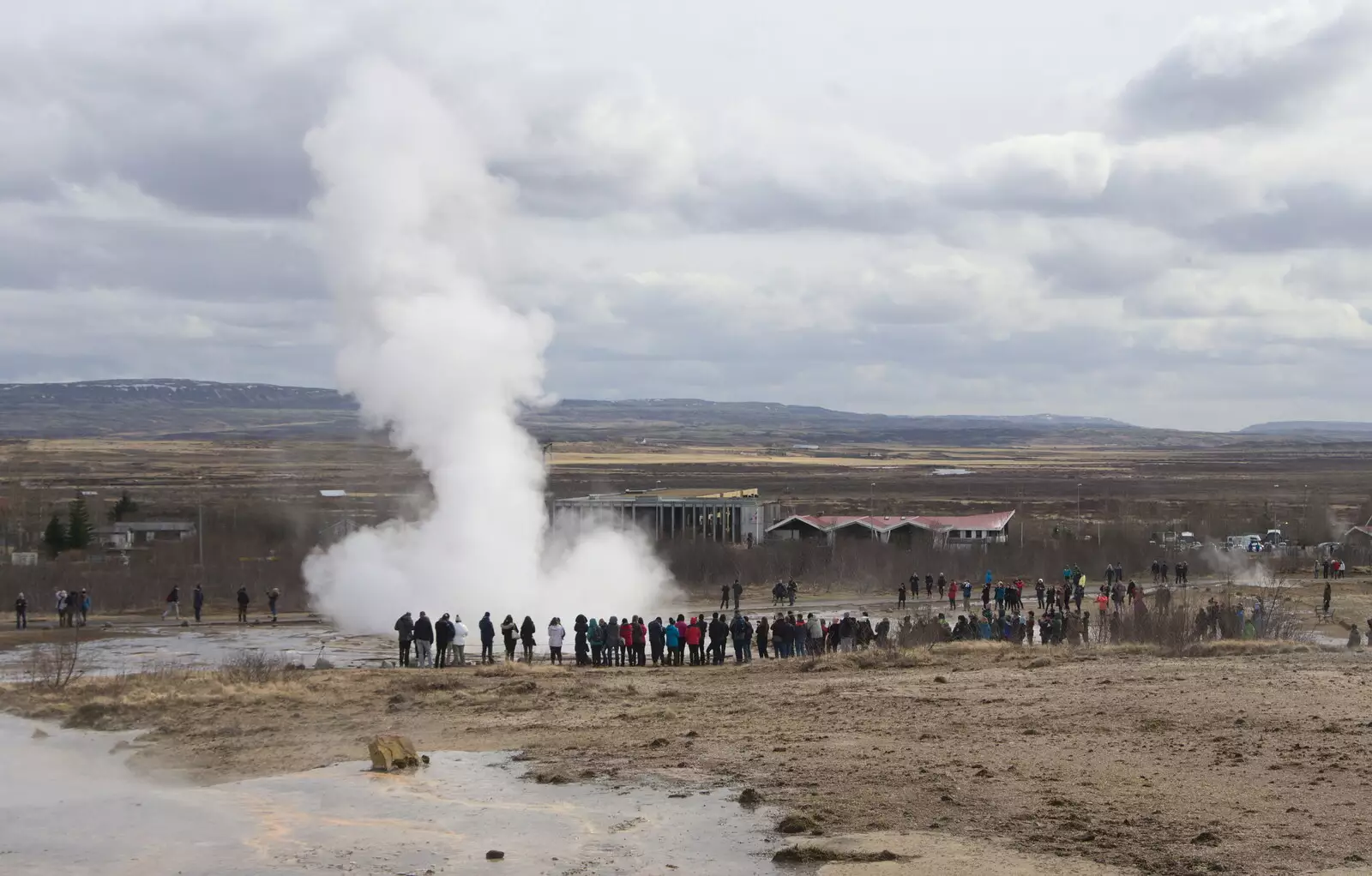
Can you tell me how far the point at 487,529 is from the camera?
42656mm

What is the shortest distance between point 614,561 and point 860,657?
17.9 meters

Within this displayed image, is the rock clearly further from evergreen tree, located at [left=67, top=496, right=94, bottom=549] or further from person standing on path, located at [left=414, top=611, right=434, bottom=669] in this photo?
evergreen tree, located at [left=67, top=496, right=94, bottom=549]

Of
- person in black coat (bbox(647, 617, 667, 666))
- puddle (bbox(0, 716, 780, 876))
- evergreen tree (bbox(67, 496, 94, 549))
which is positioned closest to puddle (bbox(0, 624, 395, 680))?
person in black coat (bbox(647, 617, 667, 666))

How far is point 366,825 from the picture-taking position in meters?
17.3

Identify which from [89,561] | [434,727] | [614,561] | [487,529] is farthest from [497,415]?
[89,561]

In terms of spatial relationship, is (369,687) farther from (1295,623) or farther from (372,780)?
(1295,623)

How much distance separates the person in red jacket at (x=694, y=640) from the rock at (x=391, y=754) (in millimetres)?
12145

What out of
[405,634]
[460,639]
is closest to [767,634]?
[460,639]

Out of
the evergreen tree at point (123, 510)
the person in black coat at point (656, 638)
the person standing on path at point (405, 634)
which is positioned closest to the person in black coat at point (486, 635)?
the person standing on path at point (405, 634)

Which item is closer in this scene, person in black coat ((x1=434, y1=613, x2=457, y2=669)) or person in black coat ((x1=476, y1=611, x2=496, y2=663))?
person in black coat ((x1=434, y1=613, x2=457, y2=669))

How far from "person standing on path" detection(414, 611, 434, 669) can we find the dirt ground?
123cm

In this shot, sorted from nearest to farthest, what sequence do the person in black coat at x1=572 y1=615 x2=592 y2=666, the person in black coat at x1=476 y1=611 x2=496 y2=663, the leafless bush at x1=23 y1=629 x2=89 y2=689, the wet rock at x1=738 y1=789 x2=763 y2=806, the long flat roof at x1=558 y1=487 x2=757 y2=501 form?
the wet rock at x1=738 y1=789 x2=763 y2=806
the leafless bush at x1=23 y1=629 x2=89 y2=689
the person in black coat at x1=572 y1=615 x2=592 y2=666
the person in black coat at x1=476 y1=611 x2=496 y2=663
the long flat roof at x1=558 y1=487 x2=757 y2=501

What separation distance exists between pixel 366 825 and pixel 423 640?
14.6m

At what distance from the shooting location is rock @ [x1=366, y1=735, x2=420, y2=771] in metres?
20.2
